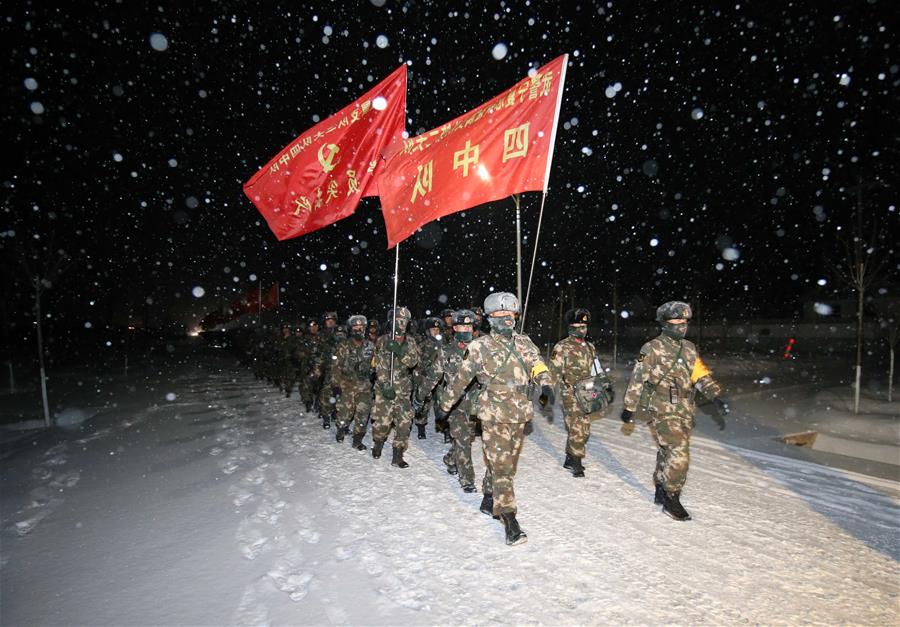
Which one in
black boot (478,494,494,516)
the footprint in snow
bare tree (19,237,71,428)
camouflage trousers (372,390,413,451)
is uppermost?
bare tree (19,237,71,428)

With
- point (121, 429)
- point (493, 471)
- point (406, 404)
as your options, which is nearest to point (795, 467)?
point (493, 471)

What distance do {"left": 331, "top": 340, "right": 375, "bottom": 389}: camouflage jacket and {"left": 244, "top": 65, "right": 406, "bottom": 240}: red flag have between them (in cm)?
205

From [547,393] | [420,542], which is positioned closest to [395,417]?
[420,542]

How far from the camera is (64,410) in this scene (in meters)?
11.3

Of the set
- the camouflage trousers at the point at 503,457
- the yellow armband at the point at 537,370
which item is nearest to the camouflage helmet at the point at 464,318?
the yellow armband at the point at 537,370

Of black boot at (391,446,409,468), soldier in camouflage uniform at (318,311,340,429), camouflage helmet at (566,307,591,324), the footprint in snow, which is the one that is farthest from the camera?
soldier in camouflage uniform at (318,311,340,429)

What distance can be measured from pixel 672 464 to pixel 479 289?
24118mm

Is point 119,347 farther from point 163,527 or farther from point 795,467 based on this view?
point 795,467

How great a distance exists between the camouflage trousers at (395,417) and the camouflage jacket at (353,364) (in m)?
0.72

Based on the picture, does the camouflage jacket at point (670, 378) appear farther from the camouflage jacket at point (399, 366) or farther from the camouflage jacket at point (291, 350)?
the camouflage jacket at point (291, 350)

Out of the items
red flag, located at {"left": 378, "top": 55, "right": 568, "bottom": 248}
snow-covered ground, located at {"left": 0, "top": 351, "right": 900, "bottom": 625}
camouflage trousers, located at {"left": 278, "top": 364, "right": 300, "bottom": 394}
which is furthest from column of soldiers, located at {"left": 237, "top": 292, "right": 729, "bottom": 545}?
camouflage trousers, located at {"left": 278, "top": 364, "right": 300, "bottom": 394}

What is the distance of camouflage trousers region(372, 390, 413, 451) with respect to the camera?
263 inches

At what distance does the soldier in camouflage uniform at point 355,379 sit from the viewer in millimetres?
7617

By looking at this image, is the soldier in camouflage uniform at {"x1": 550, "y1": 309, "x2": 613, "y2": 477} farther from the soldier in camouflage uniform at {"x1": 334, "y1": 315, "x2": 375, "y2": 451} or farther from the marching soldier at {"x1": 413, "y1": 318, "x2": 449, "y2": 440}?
the soldier in camouflage uniform at {"x1": 334, "y1": 315, "x2": 375, "y2": 451}
